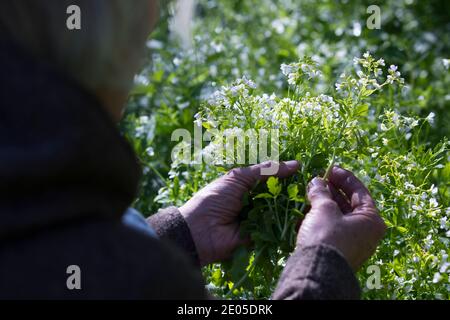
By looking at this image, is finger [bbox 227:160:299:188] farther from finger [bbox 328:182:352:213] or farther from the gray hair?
the gray hair

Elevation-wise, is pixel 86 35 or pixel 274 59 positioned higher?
pixel 86 35

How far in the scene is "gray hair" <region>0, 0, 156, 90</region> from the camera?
96 centimetres

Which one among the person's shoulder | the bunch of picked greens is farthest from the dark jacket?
the bunch of picked greens

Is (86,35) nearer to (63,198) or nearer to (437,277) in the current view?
(63,198)

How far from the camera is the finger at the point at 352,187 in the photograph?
141 cm

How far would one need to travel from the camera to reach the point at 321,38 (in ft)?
10.4

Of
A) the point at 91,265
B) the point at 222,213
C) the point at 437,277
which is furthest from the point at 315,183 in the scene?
the point at 91,265

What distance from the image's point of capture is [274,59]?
3248 mm

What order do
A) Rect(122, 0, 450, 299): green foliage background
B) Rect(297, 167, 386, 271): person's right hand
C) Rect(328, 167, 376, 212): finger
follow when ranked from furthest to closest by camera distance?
Rect(122, 0, 450, 299): green foliage background → Rect(328, 167, 376, 212): finger → Rect(297, 167, 386, 271): person's right hand

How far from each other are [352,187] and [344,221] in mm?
149

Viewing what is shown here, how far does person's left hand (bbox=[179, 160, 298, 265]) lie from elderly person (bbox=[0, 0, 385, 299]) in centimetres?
46

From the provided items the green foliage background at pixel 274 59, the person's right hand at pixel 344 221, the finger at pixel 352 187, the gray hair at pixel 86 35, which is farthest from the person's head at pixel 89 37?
the green foliage background at pixel 274 59
